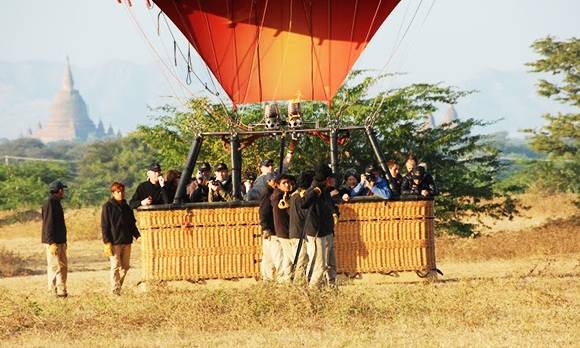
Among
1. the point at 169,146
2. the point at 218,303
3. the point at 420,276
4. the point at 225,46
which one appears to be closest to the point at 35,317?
the point at 218,303

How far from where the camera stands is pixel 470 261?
85.6 feet

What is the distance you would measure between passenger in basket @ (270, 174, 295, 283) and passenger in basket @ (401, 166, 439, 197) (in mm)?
2493

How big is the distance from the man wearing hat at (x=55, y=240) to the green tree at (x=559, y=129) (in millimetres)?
29759

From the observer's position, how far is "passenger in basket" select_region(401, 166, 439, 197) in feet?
67.3

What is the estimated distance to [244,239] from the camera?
19.7m

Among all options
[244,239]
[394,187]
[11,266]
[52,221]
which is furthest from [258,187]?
[11,266]

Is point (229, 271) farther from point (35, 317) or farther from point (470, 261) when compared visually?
point (470, 261)

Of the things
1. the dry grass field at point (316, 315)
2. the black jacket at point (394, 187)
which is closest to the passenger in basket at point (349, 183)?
the black jacket at point (394, 187)

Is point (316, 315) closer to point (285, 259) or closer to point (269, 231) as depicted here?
point (285, 259)

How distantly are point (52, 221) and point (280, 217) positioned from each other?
11.6ft

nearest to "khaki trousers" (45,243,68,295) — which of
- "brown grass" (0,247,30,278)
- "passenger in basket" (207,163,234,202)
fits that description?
"passenger in basket" (207,163,234,202)

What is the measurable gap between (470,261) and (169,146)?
8.74 m

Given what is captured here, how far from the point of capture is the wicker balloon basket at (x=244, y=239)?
19.6 m

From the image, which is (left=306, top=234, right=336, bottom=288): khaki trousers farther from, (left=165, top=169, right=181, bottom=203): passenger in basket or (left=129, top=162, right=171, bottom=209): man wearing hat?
(left=165, top=169, right=181, bottom=203): passenger in basket
